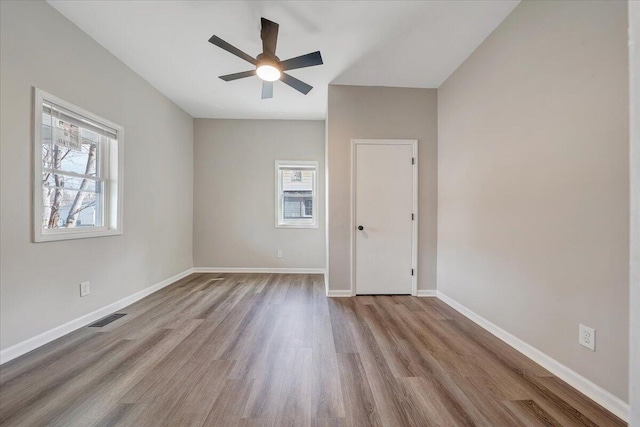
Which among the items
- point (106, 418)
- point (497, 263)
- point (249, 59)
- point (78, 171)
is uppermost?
point (249, 59)

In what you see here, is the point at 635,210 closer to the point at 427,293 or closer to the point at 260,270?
the point at 427,293

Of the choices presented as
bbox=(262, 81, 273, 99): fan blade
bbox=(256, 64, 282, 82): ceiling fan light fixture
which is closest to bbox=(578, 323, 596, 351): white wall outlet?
bbox=(256, 64, 282, 82): ceiling fan light fixture

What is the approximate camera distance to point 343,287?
3496 millimetres

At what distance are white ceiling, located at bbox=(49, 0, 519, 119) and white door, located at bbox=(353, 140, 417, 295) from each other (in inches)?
36.0

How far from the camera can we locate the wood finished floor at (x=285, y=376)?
148 centimetres

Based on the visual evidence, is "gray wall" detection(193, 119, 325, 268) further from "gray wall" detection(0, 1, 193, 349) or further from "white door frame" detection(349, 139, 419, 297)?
"white door frame" detection(349, 139, 419, 297)

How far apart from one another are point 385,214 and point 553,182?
72.2 inches

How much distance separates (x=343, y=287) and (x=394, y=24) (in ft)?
9.43

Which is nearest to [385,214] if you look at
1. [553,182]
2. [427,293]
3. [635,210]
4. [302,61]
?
[427,293]

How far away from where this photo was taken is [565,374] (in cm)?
178

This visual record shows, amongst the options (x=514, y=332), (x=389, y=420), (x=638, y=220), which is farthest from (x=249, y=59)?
Result: (x=514, y=332)

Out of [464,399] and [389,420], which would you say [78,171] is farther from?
[464,399]

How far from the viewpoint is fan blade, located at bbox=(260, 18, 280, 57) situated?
218cm

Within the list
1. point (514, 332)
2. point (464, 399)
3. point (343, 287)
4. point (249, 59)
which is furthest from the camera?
point (343, 287)
